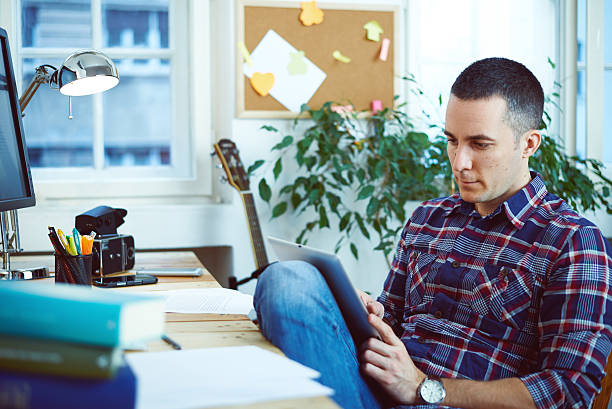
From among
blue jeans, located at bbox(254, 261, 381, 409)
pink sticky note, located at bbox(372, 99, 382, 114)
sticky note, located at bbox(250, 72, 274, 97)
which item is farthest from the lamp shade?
pink sticky note, located at bbox(372, 99, 382, 114)

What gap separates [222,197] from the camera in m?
2.66

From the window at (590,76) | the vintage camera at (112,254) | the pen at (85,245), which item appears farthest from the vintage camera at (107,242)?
the window at (590,76)

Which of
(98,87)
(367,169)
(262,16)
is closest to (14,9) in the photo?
(262,16)

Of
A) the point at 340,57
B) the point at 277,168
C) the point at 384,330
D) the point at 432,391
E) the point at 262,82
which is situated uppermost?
the point at 340,57

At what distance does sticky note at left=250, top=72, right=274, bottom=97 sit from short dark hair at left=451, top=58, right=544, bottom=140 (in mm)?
1287

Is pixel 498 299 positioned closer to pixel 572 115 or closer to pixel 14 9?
pixel 572 115

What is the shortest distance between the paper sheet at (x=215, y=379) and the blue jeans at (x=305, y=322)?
104mm

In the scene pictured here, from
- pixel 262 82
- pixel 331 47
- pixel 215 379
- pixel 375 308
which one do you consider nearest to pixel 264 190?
pixel 262 82

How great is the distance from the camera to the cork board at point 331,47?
2512mm

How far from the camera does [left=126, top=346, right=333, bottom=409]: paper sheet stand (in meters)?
0.60

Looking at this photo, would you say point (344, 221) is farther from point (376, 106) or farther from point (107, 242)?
point (107, 242)

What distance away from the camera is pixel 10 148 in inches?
55.0

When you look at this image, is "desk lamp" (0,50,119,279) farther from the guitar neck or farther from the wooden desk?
the guitar neck

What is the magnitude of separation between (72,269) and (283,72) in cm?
153
